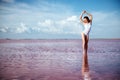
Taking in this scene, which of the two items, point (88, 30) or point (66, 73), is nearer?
Result: point (66, 73)

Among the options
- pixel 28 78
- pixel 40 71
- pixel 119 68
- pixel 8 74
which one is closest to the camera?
pixel 28 78

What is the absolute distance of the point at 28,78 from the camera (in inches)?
142

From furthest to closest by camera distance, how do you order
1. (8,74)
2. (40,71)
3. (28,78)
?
(40,71)
(8,74)
(28,78)

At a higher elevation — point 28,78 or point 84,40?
point 84,40

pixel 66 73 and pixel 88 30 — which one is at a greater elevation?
pixel 88 30

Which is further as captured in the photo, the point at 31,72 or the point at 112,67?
the point at 112,67

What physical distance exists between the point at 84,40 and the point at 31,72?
1.25 meters

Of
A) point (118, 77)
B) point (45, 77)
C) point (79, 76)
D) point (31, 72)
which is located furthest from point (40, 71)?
point (118, 77)

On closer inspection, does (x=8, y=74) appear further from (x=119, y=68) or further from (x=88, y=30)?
(x=119, y=68)

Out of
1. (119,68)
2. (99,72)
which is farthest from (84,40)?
(119,68)

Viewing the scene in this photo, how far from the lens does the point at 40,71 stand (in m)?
4.22

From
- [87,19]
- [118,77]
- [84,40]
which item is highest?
[87,19]

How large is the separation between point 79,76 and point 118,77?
27.2 inches

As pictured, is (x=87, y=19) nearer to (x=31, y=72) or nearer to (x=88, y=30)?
(x=88, y=30)
